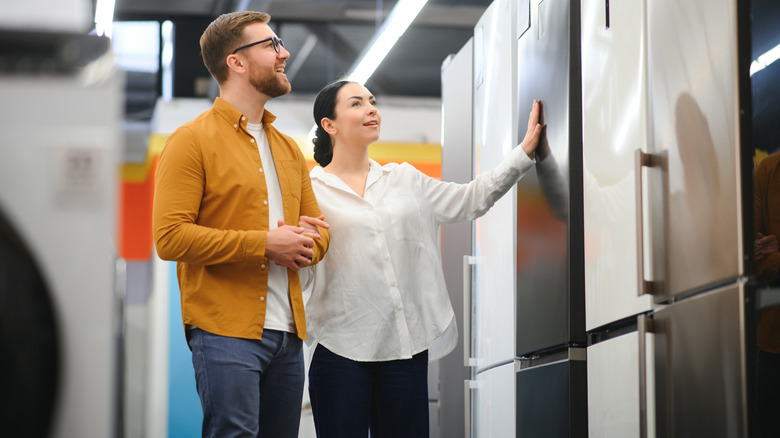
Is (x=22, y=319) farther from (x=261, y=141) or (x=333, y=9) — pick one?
(x=333, y=9)

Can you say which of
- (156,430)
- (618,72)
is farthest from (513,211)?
(156,430)

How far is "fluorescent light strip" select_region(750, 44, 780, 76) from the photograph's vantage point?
1935 millimetres

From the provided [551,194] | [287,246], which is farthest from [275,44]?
[551,194]

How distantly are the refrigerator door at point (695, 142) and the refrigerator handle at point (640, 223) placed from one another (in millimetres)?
23

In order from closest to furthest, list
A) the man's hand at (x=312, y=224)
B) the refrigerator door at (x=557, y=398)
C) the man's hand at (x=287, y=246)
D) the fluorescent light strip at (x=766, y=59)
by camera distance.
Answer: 1. the fluorescent light strip at (x=766, y=59)
2. the man's hand at (x=287, y=246)
3. the man's hand at (x=312, y=224)
4. the refrigerator door at (x=557, y=398)

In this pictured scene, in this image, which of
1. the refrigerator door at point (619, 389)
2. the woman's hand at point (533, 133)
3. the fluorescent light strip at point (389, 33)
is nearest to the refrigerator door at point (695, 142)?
the refrigerator door at point (619, 389)

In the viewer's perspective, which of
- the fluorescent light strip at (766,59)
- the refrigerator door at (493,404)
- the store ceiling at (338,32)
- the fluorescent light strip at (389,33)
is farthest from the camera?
the store ceiling at (338,32)

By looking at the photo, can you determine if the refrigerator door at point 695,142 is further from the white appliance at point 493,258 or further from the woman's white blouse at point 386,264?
the white appliance at point 493,258

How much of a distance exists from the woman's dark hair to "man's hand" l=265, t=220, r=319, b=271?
0.78 meters

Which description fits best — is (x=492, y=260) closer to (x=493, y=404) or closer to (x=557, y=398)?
(x=493, y=404)

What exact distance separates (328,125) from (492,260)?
0.93 meters

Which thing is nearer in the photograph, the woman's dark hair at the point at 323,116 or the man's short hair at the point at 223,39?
the man's short hair at the point at 223,39

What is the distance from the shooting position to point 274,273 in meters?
2.50

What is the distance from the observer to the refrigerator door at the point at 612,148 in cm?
230
